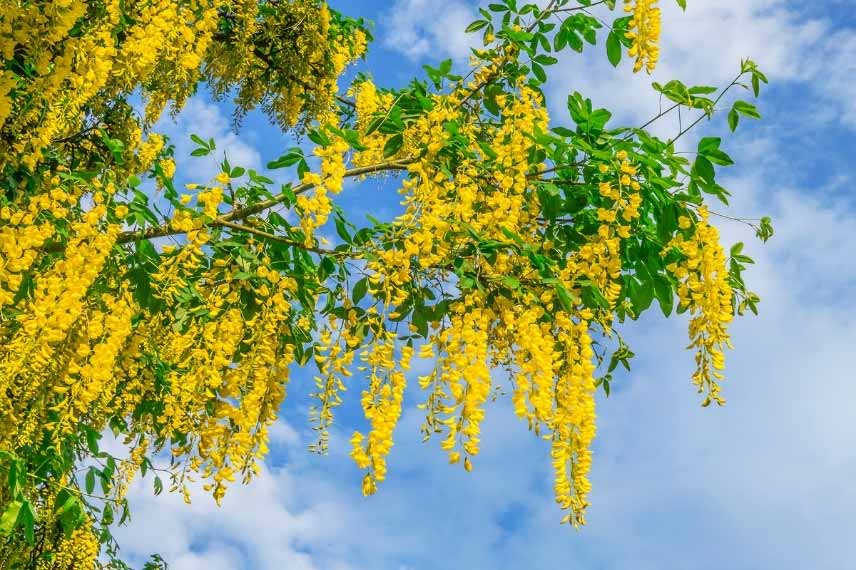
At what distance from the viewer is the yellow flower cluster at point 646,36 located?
391 centimetres

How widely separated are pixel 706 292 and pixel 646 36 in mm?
1317

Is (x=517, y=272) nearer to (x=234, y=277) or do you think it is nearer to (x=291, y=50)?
(x=234, y=277)

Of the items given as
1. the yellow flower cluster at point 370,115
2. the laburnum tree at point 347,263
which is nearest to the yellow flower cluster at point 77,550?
the laburnum tree at point 347,263

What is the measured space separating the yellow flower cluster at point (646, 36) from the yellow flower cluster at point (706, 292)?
0.85 m

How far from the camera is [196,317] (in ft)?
11.0

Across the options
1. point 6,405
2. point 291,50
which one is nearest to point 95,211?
point 6,405

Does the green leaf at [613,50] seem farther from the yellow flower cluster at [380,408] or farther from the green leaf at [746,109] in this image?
the yellow flower cluster at [380,408]

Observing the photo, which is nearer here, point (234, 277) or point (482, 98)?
point (234, 277)

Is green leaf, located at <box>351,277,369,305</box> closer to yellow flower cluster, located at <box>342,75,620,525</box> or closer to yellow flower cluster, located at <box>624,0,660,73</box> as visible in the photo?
yellow flower cluster, located at <box>342,75,620,525</box>

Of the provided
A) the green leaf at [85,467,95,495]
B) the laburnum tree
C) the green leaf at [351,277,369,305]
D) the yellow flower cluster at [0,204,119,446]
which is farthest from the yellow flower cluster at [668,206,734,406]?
the green leaf at [85,467,95,495]

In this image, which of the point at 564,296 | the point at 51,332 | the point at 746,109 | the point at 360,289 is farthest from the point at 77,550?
the point at 746,109

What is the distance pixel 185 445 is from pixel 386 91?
330 centimetres

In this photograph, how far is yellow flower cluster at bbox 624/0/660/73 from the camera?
3.91m

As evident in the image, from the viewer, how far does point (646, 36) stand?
3.91 metres
